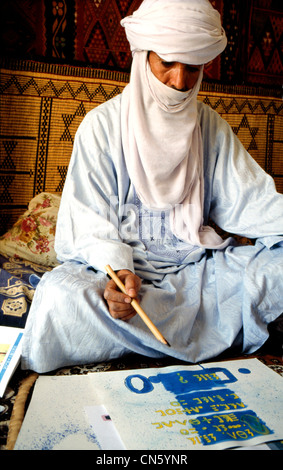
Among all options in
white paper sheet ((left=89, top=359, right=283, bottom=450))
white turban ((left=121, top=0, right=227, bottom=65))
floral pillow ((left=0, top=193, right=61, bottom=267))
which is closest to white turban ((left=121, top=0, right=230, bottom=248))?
white turban ((left=121, top=0, right=227, bottom=65))

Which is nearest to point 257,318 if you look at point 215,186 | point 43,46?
point 215,186

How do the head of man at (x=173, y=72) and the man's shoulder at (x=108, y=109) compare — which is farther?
the man's shoulder at (x=108, y=109)

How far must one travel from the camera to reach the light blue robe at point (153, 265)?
127cm

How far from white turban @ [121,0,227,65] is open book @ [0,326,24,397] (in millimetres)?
959

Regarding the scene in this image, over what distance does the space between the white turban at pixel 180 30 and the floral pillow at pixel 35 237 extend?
2.92ft

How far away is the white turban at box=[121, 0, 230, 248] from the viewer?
1.44 metres

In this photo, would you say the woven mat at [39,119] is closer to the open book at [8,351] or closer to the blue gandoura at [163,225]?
the blue gandoura at [163,225]

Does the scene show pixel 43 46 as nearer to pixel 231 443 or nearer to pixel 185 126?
pixel 185 126

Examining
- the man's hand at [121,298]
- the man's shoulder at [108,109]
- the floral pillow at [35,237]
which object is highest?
the man's shoulder at [108,109]

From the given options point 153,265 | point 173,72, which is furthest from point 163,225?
point 173,72

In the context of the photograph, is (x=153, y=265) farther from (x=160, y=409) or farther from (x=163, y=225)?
(x=160, y=409)

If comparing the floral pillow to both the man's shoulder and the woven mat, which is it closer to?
the woven mat

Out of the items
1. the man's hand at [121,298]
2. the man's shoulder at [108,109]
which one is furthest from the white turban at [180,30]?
the man's hand at [121,298]

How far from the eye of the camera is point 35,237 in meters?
2.03
